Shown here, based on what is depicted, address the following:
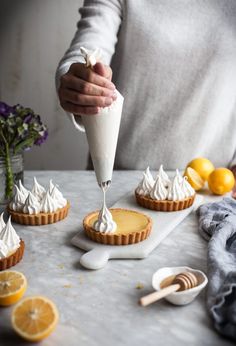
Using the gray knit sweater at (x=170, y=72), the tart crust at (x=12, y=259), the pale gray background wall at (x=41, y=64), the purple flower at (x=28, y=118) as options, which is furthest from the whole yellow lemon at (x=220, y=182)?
the pale gray background wall at (x=41, y=64)

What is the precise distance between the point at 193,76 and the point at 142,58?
0.22 m

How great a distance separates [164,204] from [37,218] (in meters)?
0.39

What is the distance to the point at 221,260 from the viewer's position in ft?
3.78

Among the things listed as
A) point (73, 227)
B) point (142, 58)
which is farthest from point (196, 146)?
point (73, 227)

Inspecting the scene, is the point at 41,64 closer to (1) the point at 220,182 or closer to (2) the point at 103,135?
(1) the point at 220,182

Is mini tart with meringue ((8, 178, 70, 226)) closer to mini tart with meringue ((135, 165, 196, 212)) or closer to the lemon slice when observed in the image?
mini tart with meringue ((135, 165, 196, 212))

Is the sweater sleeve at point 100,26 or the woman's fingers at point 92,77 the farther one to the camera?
the sweater sleeve at point 100,26

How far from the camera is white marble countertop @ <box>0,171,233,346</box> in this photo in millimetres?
930

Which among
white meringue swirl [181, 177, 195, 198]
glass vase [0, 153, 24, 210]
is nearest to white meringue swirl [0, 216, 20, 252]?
glass vase [0, 153, 24, 210]

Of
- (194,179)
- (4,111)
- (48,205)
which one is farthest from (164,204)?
(4,111)

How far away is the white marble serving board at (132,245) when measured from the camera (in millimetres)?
1202

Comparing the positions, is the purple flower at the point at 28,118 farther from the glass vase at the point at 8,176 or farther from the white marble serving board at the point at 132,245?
the white marble serving board at the point at 132,245

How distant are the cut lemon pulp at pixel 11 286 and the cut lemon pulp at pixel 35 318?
0.08 m

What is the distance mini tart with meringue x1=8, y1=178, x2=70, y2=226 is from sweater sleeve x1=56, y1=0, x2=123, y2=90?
0.64 m
